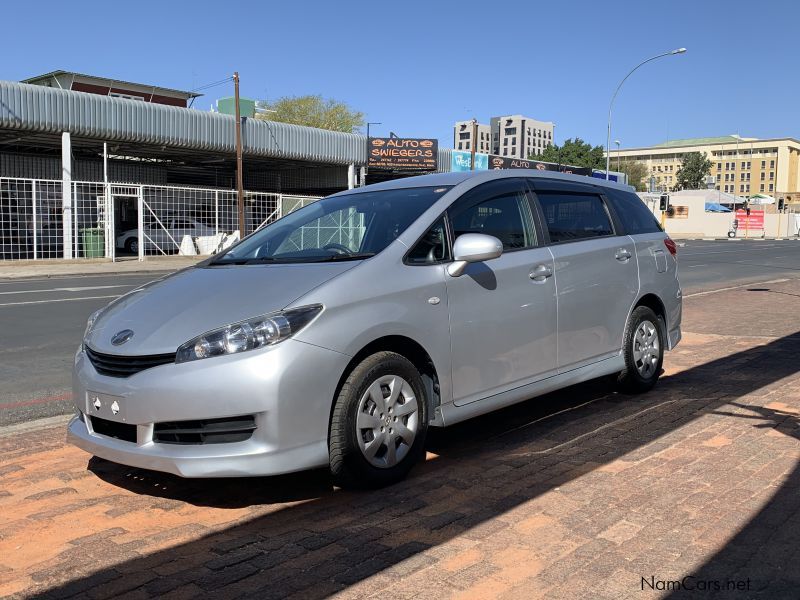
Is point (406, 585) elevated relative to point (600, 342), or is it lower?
lower

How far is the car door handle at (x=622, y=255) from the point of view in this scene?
563 cm

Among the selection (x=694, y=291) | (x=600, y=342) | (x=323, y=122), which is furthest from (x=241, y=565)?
(x=323, y=122)

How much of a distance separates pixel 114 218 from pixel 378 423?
24629 millimetres

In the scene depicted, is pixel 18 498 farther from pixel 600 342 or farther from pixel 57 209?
pixel 57 209

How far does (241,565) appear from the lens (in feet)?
9.89

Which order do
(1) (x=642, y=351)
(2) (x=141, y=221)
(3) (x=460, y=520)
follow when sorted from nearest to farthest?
(3) (x=460, y=520) < (1) (x=642, y=351) < (2) (x=141, y=221)

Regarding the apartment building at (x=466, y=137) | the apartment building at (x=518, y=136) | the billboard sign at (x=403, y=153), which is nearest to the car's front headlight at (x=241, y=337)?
the billboard sign at (x=403, y=153)

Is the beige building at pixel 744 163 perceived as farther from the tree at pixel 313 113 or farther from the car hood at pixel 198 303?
the car hood at pixel 198 303

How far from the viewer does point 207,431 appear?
3.42 m

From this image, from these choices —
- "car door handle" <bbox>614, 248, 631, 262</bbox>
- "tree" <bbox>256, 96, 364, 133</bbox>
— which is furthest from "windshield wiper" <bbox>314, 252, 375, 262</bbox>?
"tree" <bbox>256, 96, 364, 133</bbox>

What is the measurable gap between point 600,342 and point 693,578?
104 inches

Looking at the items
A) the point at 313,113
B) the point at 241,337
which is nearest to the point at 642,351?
the point at 241,337

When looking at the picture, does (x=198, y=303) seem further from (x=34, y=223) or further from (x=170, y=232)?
(x=170, y=232)

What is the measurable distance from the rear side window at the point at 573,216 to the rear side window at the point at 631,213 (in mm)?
217
